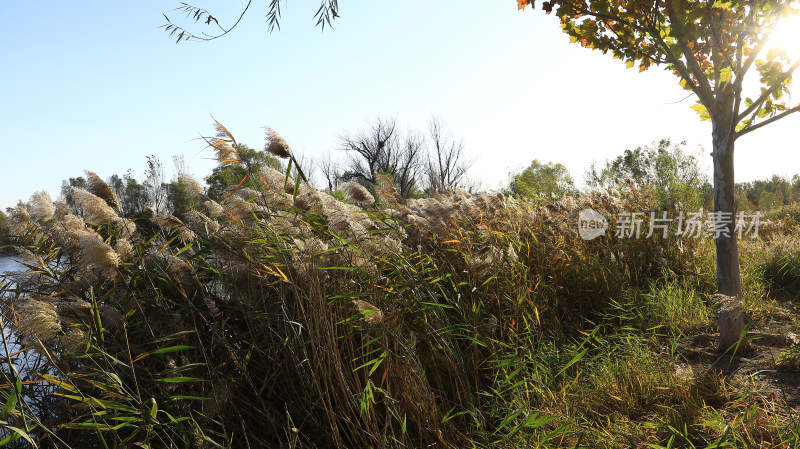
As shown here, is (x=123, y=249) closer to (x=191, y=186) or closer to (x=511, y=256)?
(x=191, y=186)

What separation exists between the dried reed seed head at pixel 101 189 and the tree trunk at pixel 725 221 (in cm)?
373

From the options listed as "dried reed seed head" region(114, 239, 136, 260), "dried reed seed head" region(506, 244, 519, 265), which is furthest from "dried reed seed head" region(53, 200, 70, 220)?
"dried reed seed head" region(506, 244, 519, 265)

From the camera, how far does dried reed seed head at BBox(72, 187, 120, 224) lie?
7.25ft

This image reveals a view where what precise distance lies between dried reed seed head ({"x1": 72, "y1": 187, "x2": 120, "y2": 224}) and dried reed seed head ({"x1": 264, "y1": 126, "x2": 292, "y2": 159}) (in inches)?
28.5

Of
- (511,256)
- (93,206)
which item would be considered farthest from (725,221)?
(93,206)

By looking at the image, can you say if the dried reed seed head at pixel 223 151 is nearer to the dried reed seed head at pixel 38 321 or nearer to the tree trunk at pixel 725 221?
the dried reed seed head at pixel 38 321

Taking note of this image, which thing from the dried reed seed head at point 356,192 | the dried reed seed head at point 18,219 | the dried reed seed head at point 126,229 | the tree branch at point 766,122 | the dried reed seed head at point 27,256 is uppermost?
the tree branch at point 766,122

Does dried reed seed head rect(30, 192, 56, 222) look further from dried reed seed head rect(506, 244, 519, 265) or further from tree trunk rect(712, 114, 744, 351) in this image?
tree trunk rect(712, 114, 744, 351)

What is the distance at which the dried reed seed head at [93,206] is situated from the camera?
2.21 metres

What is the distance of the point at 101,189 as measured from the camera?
2.44 metres

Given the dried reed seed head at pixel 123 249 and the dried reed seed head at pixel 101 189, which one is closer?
the dried reed seed head at pixel 123 249

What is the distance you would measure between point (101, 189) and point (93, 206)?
27 cm

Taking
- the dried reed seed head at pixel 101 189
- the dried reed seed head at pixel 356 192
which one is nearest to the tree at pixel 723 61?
the dried reed seed head at pixel 356 192

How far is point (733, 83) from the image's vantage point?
3.58m
